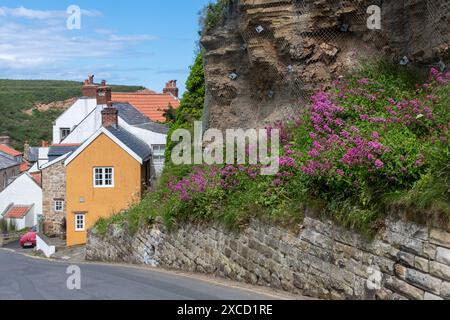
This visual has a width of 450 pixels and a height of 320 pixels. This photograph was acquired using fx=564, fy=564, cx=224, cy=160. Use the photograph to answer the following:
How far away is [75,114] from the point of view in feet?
143

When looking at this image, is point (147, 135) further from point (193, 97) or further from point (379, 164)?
point (379, 164)

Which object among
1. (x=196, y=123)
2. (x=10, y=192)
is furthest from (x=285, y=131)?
(x=10, y=192)

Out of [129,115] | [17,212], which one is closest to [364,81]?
[129,115]

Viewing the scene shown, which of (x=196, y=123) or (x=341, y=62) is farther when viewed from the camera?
(x=196, y=123)

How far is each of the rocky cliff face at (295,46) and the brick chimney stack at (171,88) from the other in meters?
31.3

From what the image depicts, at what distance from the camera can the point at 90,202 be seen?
102 ft

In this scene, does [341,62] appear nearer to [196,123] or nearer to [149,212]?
[149,212]

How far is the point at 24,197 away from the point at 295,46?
123 ft

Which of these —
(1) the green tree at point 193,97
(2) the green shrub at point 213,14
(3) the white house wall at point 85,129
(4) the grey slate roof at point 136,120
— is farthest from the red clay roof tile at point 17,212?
(2) the green shrub at point 213,14

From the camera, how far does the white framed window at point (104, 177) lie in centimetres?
3111

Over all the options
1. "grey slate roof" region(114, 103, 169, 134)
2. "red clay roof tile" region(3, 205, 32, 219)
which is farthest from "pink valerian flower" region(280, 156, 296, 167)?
"red clay roof tile" region(3, 205, 32, 219)

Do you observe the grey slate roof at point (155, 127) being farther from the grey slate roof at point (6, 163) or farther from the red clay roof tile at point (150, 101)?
the grey slate roof at point (6, 163)
